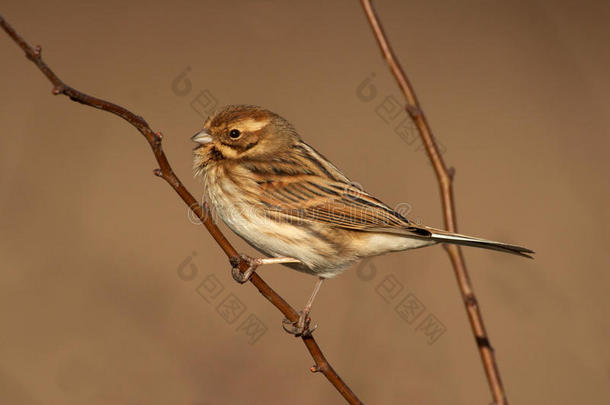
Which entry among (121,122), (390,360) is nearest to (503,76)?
(121,122)

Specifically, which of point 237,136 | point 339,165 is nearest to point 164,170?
point 237,136

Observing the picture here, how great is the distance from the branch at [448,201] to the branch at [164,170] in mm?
542

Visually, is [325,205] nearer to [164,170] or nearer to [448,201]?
[448,201]

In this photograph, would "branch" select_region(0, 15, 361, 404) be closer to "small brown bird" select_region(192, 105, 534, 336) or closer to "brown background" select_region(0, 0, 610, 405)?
"small brown bird" select_region(192, 105, 534, 336)

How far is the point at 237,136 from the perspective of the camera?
13.5 ft

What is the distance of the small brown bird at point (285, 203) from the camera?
394cm

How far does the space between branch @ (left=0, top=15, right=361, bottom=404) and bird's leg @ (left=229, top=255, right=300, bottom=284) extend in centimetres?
3

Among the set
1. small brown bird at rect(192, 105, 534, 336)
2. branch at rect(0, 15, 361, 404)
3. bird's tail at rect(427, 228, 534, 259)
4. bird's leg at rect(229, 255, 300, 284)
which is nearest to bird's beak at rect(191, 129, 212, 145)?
small brown bird at rect(192, 105, 534, 336)

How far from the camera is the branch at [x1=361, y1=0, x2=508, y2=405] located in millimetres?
2567

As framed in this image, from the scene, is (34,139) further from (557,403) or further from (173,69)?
(557,403)

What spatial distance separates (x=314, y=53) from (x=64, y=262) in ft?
15.9

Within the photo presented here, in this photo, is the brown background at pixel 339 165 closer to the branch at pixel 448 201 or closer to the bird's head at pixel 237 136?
the bird's head at pixel 237 136

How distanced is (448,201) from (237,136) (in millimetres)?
1694

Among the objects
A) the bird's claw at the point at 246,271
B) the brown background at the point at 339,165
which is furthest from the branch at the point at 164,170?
the brown background at the point at 339,165
